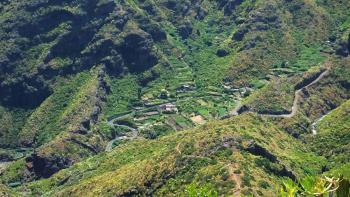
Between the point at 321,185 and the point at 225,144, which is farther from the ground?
the point at 321,185

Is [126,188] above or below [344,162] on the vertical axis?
above

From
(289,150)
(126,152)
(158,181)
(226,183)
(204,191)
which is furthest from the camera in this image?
(126,152)

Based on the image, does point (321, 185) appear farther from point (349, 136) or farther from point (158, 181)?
point (349, 136)

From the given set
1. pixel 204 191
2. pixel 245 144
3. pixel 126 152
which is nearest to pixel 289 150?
pixel 245 144

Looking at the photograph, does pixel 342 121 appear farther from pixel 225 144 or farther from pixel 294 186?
pixel 294 186

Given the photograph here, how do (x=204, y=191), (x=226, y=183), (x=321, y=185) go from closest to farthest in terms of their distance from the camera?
1. (x=321, y=185)
2. (x=204, y=191)
3. (x=226, y=183)

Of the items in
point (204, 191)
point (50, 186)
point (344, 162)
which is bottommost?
point (50, 186)

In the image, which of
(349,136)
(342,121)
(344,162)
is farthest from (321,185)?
(342,121)

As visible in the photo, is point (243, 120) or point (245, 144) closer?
point (245, 144)

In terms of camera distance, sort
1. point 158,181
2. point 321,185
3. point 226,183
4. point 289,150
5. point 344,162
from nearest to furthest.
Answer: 1. point 321,185
2. point 226,183
3. point 158,181
4. point 344,162
5. point 289,150
